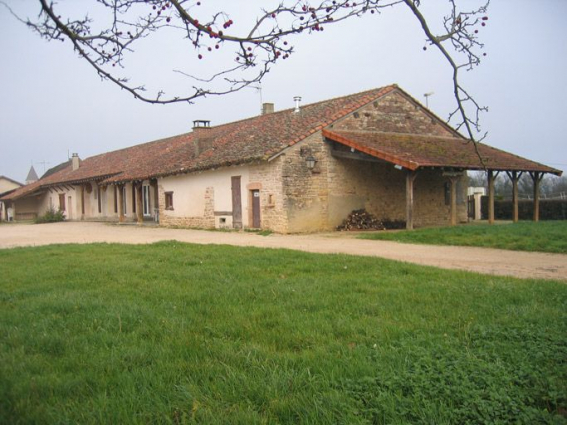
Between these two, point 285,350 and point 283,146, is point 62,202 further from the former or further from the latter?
point 285,350

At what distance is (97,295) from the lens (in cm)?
620

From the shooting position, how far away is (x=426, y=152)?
1866 cm

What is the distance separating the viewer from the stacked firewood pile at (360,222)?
62.5 ft

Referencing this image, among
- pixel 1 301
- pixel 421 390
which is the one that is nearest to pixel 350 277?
pixel 421 390

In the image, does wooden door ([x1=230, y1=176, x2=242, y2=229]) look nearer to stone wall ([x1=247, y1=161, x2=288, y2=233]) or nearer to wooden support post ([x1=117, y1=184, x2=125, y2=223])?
stone wall ([x1=247, y1=161, x2=288, y2=233])

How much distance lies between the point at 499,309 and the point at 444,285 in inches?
50.6

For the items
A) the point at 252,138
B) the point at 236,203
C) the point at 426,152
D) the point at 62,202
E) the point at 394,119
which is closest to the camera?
the point at 426,152

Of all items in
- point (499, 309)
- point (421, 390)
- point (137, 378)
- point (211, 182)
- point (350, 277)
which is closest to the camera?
point (421, 390)

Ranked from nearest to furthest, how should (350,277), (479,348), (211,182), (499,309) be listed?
(479,348) < (499,309) < (350,277) < (211,182)

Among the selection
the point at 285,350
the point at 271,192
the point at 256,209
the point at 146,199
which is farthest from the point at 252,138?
the point at 285,350

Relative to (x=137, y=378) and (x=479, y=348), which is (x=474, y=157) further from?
(x=137, y=378)

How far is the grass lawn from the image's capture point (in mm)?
3037

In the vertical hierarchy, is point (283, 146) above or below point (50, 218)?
above

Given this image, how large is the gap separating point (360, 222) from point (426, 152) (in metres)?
3.51
